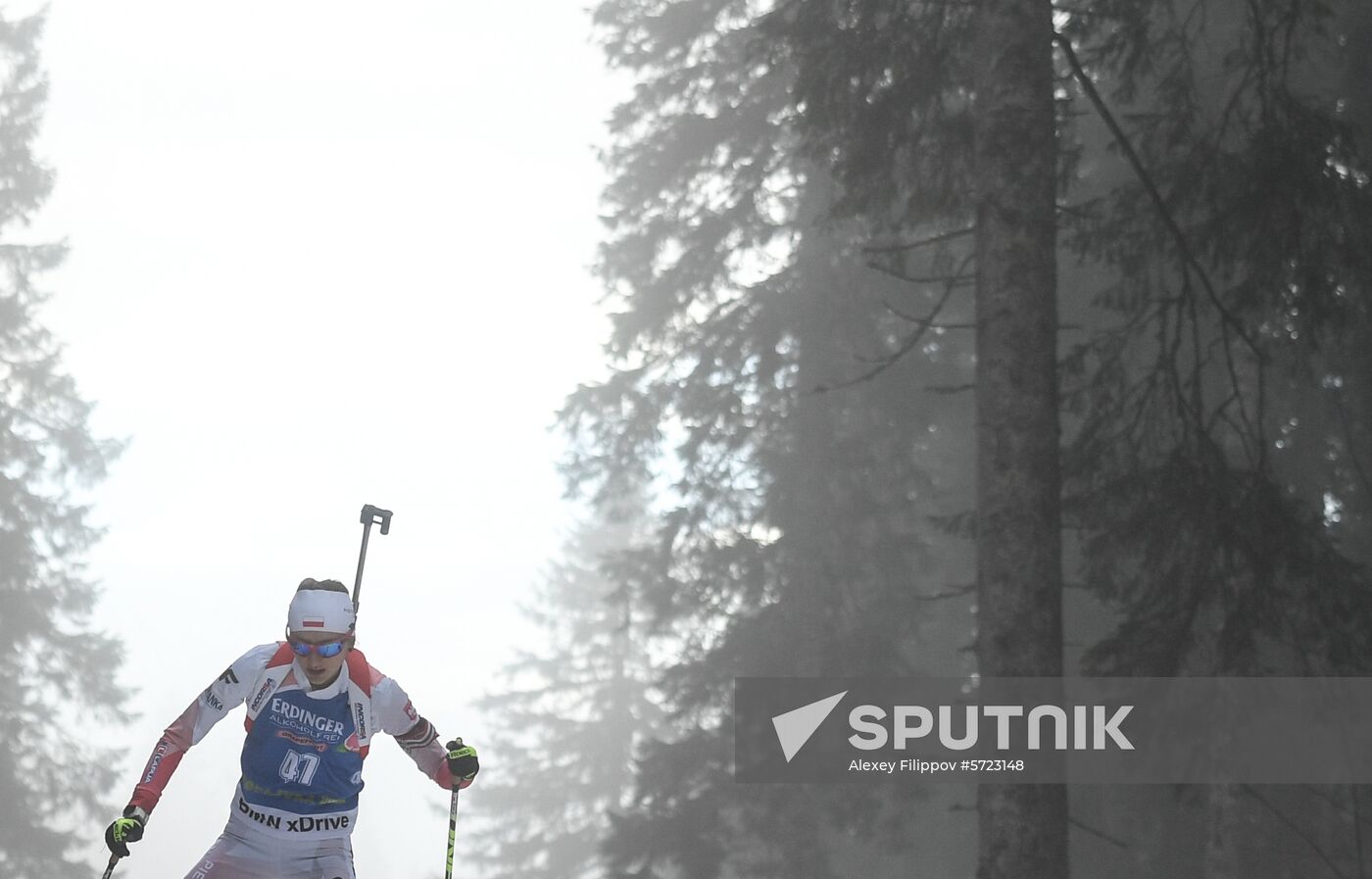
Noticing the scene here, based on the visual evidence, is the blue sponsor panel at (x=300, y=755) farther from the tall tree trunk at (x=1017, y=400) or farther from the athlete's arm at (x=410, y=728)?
the tall tree trunk at (x=1017, y=400)

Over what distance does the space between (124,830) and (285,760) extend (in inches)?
28.3

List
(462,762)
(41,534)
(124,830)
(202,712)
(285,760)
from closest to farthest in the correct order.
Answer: (124,830)
(285,760)
(202,712)
(462,762)
(41,534)

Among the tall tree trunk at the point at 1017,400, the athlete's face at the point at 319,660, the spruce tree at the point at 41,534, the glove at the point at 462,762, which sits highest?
the spruce tree at the point at 41,534

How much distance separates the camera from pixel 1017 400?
7152mm

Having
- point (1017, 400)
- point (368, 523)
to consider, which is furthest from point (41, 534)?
point (1017, 400)

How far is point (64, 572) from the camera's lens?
25859 millimetres

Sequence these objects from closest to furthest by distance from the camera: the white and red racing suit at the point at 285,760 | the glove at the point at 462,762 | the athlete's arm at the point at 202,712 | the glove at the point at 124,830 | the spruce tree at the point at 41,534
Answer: the glove at the point at 124,830, the white and red racing suit at the point at 285,760, the athlete's arm at the point at 202,712, the glove at the point at 462,762, the spruce tree at the point at 41,534

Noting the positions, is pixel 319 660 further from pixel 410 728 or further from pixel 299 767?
pixel 410 728

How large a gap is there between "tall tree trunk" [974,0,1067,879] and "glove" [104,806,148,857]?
13.2 ft

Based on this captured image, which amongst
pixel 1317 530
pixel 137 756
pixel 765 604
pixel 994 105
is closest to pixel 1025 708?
pixel 1317 530

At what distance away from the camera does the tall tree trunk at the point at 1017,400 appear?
6.88 meters

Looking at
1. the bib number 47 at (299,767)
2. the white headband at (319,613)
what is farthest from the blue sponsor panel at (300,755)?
the white headband at (319,613)

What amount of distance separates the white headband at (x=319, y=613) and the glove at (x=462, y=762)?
0.84 m

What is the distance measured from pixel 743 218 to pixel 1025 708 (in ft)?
40.2
